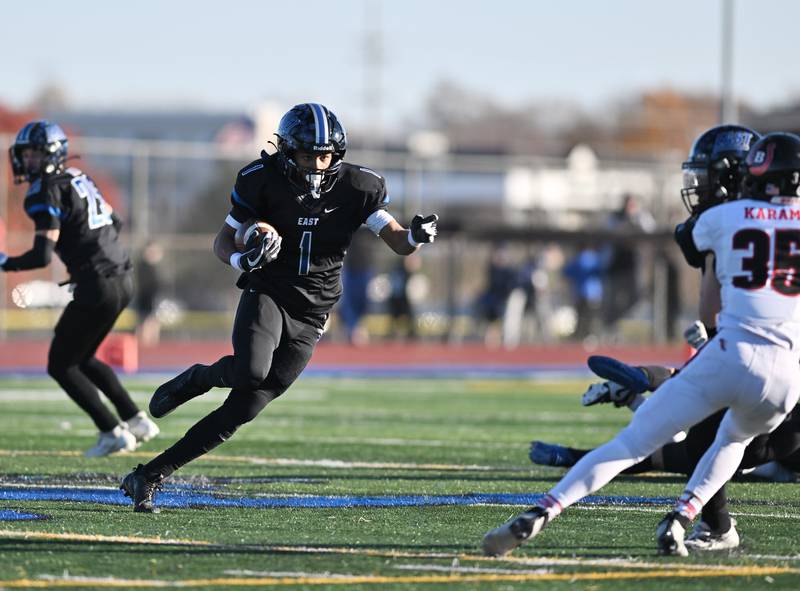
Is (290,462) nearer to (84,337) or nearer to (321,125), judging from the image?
(84,337)

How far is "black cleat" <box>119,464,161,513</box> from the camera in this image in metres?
6.77

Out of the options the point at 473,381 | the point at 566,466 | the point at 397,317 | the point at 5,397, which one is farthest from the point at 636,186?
the point at 566,466

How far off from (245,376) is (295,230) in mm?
750

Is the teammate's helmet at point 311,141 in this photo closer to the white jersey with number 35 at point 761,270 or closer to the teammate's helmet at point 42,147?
the white jersey with number 35 at point 761,270

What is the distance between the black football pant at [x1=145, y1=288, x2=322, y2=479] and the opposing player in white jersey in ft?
5.30

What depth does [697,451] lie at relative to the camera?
268 inches

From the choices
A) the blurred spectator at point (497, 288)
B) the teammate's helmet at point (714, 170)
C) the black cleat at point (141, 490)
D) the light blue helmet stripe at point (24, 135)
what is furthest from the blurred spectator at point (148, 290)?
the teammate's helmet at point (714, 170)

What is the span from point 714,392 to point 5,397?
10.8m

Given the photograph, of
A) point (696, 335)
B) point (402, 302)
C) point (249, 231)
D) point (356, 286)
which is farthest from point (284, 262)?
point (402, 302)

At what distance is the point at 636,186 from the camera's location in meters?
34.8

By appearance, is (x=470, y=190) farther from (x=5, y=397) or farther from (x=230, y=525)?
(x=230, y=525)

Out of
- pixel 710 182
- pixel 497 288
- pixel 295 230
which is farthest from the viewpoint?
pixel 497 288

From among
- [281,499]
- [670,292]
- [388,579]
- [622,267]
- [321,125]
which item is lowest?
[670,292]

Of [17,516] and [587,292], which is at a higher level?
[17,516]
